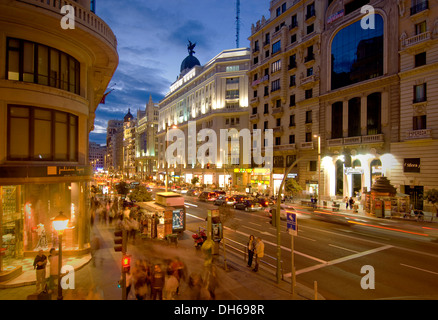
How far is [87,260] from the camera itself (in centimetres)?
1357

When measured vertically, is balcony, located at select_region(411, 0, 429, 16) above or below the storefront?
above

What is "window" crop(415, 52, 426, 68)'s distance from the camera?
2957 centimetres

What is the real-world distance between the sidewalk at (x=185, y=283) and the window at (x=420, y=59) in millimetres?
31514

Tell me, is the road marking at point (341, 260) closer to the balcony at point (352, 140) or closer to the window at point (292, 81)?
the balcony at point (352, 140)

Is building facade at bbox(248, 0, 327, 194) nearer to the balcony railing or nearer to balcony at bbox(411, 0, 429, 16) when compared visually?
balcony at bbox(411, 0, 429, 16)

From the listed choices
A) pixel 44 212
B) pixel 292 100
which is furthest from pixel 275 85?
pixel 44 212

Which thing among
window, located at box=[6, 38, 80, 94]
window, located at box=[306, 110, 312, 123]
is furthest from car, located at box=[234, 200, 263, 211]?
window, located at box=[6, 38, 80, 94]

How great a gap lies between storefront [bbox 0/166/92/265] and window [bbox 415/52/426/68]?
36.2 meters

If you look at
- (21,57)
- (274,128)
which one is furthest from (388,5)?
(21,57)

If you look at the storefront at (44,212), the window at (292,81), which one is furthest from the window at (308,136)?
the storefront at (44,212)

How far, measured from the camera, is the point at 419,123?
98.0ft

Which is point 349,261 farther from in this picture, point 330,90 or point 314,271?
point 330,90

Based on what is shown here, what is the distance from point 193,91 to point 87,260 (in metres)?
76.9
